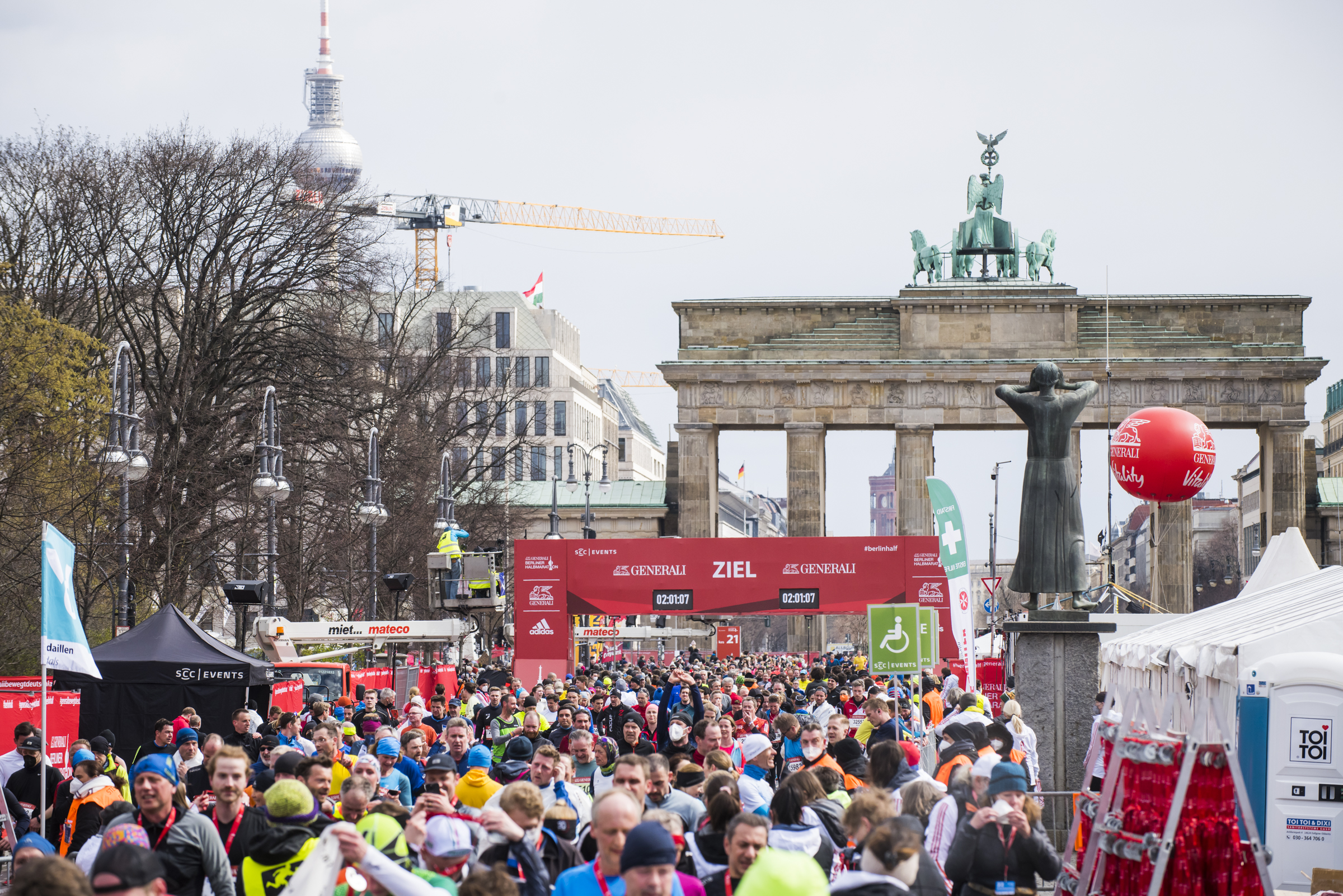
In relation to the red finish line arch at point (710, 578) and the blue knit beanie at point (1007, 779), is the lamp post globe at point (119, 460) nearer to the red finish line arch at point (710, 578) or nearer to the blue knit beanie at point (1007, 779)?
the red finish line arch at point (710, 578)

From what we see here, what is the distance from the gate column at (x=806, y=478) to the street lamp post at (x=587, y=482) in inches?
304

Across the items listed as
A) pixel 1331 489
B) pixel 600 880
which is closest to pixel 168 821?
pixel 600 880

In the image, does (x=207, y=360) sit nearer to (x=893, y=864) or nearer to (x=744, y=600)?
(x=744, y=600)

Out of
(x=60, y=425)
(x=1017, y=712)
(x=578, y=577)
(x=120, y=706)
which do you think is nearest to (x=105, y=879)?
(x=1017, y=712)

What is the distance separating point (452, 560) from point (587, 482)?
37.5m

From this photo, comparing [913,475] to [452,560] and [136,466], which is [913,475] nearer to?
[452,560]

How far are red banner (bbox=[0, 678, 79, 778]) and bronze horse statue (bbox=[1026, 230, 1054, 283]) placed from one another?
2211 inches

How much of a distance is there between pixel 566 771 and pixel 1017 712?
511 centimetres

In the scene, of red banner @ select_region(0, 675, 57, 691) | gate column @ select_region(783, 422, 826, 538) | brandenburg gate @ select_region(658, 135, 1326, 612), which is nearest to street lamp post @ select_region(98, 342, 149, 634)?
red banner @ select_region(0, 675, 57, 691)

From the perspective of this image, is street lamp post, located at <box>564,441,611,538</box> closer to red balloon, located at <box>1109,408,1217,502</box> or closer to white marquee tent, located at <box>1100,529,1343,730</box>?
white marquee tent, located at <box>1100,529,1343,730</box>

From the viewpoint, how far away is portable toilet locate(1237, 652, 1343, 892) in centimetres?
1469

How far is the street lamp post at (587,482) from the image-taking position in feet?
229

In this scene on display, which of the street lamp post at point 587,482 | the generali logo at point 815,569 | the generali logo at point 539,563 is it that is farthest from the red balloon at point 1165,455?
the street lamp post at point 587,482

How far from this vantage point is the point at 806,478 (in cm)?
7012
